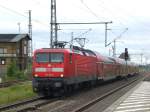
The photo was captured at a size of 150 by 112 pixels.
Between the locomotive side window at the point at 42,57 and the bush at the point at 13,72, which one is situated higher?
the locomotive side window at the point at 42,57

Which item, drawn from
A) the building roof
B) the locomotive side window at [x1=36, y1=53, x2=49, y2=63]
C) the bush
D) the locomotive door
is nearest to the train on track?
the locomotive side window at [x1=36, y1=53, x2=49, y2=63]

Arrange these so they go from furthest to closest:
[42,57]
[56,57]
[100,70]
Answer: [100,70] → [42,57] → [56,57]

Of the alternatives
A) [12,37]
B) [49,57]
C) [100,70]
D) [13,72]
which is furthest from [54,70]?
[12,37]

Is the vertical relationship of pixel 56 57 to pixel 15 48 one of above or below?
below

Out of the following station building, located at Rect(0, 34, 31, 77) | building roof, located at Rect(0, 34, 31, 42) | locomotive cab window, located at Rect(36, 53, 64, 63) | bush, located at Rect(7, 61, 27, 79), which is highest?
building roof, located at Rect(0, 34, 31, 42)

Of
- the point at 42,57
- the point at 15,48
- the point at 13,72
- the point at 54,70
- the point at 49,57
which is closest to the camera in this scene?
the point at 54,70

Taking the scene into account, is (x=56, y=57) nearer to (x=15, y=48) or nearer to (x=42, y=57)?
(x=42, y=57)

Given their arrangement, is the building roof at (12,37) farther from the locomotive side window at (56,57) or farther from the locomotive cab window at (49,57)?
the locomotive side window at (56,57)

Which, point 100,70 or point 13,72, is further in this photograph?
point 13,72

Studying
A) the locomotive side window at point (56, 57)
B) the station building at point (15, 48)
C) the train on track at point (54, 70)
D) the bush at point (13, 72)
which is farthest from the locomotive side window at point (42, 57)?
the station building at point (15, 48)

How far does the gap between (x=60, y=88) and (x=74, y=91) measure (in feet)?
18.3

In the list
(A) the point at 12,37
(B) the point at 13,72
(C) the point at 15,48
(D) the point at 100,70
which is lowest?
(B) the point at 13,72

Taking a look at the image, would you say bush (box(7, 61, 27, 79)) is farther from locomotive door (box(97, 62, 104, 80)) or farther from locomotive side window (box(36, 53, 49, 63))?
locomotive side window (box(36, 53, 49, 63))

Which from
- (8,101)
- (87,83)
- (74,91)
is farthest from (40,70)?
(87,83)
